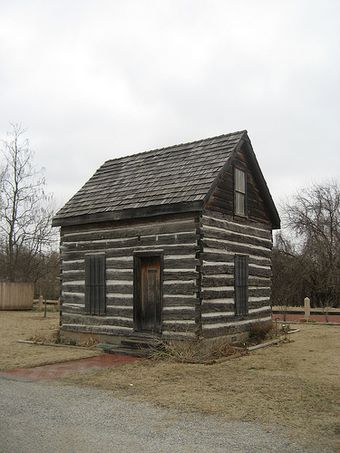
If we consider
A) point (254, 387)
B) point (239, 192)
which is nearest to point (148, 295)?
point (239, 192)

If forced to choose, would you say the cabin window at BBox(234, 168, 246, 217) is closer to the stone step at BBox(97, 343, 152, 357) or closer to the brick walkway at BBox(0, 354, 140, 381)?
the stone step at BBox(97, 343, 152, 357)

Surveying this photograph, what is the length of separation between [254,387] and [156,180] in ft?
24.6

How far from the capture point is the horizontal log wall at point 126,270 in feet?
41.2

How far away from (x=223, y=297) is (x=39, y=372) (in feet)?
17.5

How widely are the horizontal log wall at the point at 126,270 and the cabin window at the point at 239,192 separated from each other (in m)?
2.47

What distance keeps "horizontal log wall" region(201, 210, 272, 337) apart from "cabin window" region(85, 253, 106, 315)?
3.28m

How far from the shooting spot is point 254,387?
859 centimetres

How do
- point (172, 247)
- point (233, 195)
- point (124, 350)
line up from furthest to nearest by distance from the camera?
point (233, 195), point (172, 247), point (124, 350)

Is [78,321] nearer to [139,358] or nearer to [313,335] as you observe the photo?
[139,358]

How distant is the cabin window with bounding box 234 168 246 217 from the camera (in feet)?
47.8

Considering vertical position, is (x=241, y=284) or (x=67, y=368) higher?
(x=241, y=284)

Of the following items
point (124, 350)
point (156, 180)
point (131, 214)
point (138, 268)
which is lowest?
point (124, 350)

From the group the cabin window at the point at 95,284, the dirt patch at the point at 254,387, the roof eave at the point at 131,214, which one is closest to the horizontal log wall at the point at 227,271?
the roof eave at the point at 131,214

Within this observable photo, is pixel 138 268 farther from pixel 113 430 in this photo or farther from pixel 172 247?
pixel 113 430
